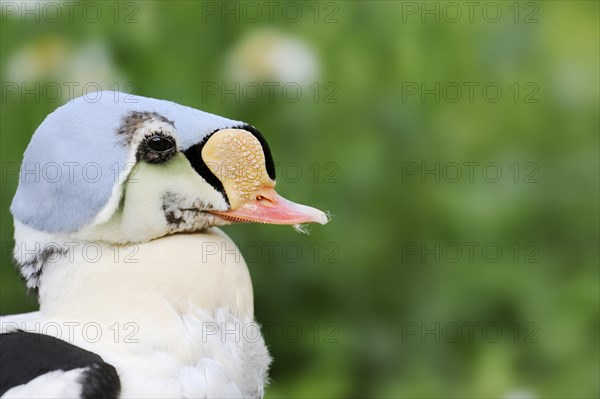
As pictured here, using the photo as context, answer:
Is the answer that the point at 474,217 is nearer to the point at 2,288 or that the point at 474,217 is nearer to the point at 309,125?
the point at 309,125

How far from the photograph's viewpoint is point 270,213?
1.40m

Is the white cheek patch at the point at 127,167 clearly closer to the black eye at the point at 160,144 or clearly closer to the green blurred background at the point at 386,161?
the black eye at the point at 160,144

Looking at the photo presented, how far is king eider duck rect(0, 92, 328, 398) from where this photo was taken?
1.29m

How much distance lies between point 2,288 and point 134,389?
1.22 metres

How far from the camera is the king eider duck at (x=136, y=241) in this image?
4.22ft

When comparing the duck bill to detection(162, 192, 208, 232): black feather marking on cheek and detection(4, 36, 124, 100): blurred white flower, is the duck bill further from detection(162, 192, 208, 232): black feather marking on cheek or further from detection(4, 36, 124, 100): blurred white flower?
detection(4, 36, 124, 100): blurred white flower

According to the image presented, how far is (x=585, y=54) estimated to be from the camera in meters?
2.59

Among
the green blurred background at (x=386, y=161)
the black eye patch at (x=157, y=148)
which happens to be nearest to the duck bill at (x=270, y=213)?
the black eye patch at (x=157, y=148)

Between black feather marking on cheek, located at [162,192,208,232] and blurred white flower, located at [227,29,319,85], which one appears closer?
black feather marking on cheek, located at [162,192,208,232]

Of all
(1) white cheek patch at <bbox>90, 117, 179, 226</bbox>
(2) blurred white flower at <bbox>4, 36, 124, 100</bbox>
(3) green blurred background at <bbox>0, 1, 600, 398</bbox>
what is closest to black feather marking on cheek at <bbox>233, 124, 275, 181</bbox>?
(1) white cheek patch at <bbox>90, 117, 179, 226</bbox>

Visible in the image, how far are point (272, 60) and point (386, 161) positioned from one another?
33 cm

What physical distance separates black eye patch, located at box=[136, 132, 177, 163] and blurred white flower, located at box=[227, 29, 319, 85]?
44.0 inches

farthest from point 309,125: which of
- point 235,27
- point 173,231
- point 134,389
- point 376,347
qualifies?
point 134,389

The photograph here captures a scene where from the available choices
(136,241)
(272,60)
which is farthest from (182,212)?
(272,60)
